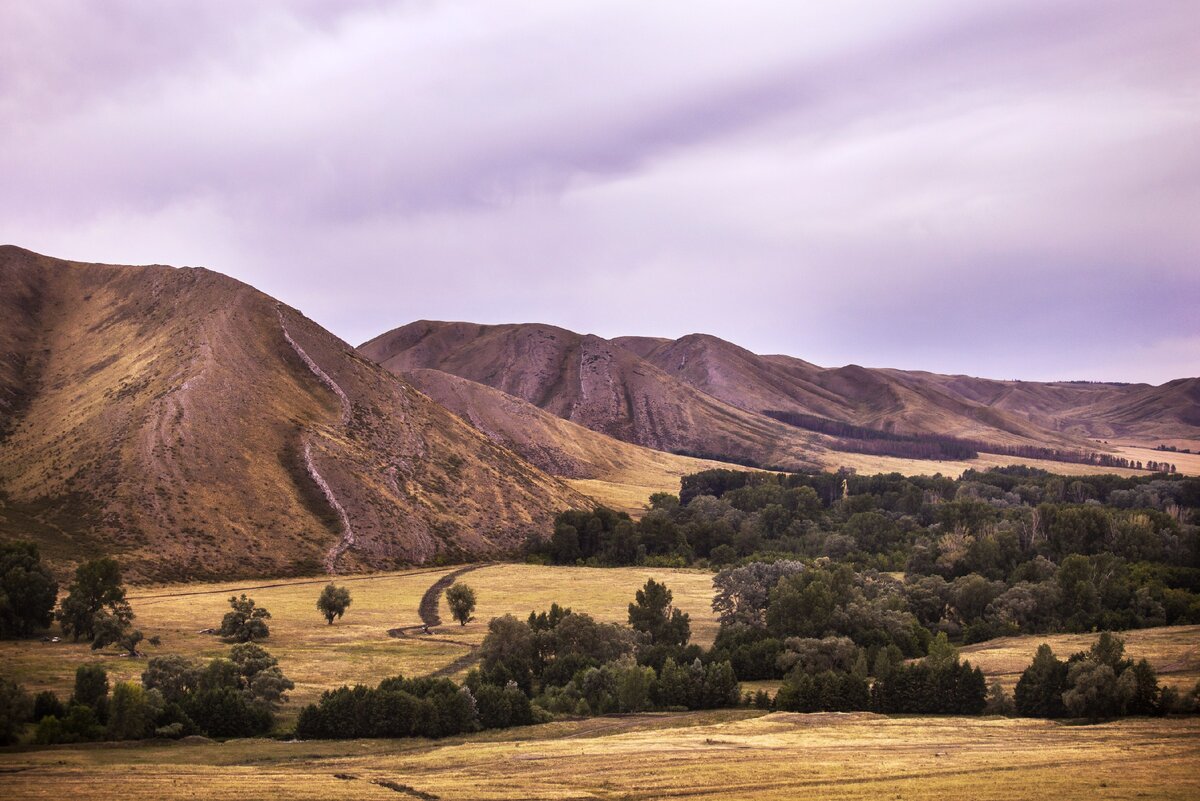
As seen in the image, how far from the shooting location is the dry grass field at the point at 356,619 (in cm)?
6562

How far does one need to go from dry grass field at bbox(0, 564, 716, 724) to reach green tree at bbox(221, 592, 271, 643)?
119 centimetres

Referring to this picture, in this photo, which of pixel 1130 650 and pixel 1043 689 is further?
pixel 1130 650

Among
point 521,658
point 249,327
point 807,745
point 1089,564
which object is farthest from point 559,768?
point 249,327

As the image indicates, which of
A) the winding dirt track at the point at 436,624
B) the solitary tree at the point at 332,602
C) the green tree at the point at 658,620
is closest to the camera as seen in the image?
the winding dirt track at the point at 436,624

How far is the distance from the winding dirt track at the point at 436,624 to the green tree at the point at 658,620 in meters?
14.1

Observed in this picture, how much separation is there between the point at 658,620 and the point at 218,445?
80.5 metres

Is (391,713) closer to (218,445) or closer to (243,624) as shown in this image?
(243,624)

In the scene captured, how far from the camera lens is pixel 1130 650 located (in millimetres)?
74688

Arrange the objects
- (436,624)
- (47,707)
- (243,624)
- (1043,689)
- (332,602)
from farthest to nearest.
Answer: (436,624) → (332,602) → (243,624) → (1043,689) → (47,707)

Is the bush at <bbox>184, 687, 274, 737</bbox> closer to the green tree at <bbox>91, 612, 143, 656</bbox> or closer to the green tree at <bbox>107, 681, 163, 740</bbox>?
the green tree at <bbox>107, 681, 163, 740</bbox>

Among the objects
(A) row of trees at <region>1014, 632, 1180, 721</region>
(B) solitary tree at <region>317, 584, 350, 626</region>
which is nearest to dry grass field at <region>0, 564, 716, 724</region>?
(B) solitary tree at <region>317, 584, 350, 626</region>

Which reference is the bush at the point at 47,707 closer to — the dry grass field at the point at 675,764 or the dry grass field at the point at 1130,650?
the dry grass field at the point at 675,764

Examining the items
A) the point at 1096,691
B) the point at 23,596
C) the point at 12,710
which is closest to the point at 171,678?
the point at 12,710

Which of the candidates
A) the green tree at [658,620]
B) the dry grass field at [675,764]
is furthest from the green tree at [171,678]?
the green tree at [658,620]
